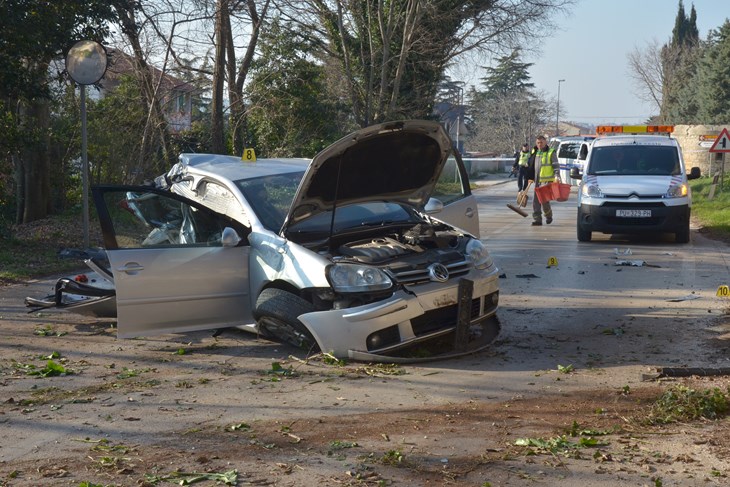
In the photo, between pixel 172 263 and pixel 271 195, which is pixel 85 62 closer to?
pixel 271 195

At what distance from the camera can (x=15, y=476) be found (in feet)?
16.0

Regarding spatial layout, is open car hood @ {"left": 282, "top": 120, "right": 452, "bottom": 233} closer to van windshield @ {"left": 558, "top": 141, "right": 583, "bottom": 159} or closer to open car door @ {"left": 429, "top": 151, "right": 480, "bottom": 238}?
open car door @ {"left": 429, "top": 151, "right": 480, "bottom": 238}

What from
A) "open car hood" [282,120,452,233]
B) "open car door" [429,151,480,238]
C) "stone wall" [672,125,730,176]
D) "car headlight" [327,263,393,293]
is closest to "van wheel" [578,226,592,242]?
"open car door" [429,151,480,238]

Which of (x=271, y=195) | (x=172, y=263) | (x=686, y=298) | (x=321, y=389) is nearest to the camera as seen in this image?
(x=321, y=389)

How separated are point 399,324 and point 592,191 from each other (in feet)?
33.8

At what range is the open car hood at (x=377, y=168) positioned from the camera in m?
8.05

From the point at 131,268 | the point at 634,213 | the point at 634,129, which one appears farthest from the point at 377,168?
the point at 634,129

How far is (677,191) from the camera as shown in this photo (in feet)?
53.9

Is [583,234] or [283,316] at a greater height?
[283,316]

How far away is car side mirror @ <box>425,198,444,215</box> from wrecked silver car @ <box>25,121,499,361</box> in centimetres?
66

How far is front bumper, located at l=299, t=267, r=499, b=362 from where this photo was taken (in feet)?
23.9

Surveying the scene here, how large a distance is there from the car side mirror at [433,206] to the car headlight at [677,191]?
7668 mm

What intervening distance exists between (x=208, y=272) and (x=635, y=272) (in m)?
6.98

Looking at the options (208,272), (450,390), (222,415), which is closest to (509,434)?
(450,390)
